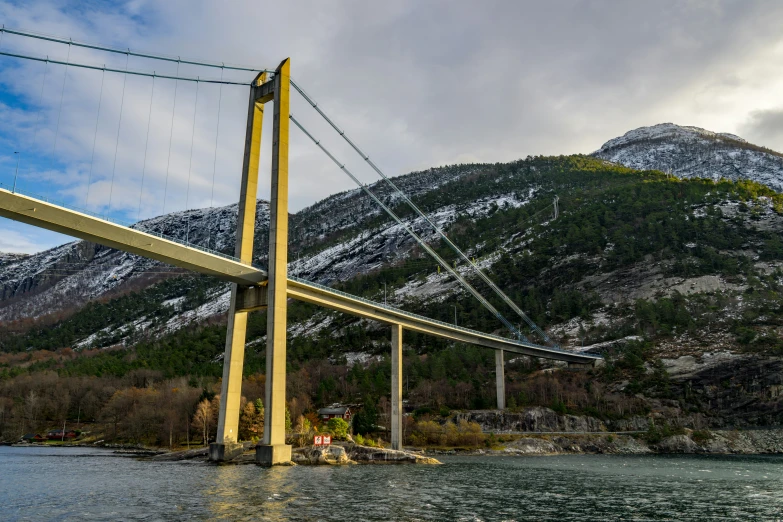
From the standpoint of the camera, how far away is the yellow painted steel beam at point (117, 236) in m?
39.4

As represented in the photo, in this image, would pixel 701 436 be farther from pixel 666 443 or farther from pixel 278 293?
pixel 278 293

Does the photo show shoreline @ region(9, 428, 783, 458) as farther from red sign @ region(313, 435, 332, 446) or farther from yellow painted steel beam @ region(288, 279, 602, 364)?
red sign @ region(313, 435, 332, 446)

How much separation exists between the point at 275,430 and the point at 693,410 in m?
77.8

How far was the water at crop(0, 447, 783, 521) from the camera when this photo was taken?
25.7m

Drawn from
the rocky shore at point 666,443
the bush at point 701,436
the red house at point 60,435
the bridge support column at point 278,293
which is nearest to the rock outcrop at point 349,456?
the bridge support column at point 278,293

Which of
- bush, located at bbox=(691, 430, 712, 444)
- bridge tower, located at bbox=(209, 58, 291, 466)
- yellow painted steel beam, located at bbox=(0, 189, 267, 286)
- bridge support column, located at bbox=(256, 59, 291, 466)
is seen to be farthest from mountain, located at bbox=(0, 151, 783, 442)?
yellow painted steel beam, located at bbox=(0, 189, 267, 286)

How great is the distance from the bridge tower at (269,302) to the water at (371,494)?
3468mm

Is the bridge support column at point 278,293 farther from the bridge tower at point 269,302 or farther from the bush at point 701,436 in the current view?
the bush at point 701,436

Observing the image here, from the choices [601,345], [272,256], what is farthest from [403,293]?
[272,256]

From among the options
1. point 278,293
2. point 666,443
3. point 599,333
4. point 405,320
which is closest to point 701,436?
point 666,443

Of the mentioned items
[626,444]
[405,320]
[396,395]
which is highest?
[405,320]

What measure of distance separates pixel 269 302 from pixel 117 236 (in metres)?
14.0

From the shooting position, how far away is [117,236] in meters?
44.1

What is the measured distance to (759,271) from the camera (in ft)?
436
